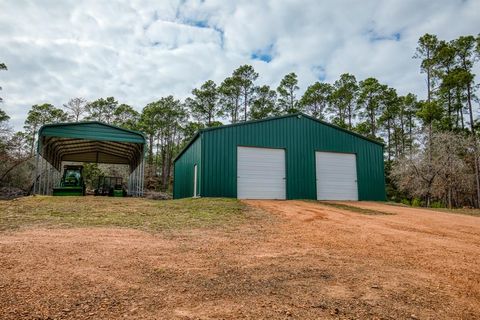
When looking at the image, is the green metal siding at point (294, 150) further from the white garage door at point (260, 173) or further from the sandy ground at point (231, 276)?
the sandy ground at point (231, 276)

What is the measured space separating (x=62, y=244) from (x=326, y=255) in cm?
391

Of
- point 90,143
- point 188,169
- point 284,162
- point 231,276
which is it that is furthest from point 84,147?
point 231,276

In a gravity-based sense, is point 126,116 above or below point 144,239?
above

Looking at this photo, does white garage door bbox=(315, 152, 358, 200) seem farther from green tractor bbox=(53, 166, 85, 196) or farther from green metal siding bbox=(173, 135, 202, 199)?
green tractor bbox=(53, 166, 85, 196)

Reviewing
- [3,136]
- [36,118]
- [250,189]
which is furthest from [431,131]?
[36,118]

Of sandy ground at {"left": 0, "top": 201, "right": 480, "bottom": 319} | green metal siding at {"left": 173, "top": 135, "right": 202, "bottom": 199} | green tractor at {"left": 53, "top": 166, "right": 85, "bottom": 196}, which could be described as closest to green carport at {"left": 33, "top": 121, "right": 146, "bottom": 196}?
green tractor at {"left": 53, "top": 166, "right": 85, "bottom": 196}

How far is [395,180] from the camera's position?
29469 mm

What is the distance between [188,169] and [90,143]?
6.90 metres

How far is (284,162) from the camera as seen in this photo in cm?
1491

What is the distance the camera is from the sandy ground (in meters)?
2.75

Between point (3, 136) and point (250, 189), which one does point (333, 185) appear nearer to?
point (250, 189)

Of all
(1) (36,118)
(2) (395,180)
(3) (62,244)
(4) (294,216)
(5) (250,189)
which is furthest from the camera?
(1) (36,118)

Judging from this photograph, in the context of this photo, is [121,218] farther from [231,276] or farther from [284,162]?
[284,162]

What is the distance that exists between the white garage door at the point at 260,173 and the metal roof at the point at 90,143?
5.41m
